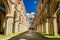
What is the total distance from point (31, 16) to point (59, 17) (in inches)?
2074

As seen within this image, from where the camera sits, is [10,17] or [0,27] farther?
[0,27]

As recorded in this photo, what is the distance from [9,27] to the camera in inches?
632

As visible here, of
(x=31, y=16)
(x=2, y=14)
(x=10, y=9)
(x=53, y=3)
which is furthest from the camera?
(x=31, y=16)

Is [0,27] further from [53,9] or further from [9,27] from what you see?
[53,9]

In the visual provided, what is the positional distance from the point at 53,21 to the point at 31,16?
63265 mm

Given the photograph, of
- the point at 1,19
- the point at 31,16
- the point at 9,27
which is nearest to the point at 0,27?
the point at 1,19

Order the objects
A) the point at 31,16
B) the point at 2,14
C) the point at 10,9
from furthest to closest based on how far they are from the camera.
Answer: the point at 31,16 < the point at 2,14 < the point at 10,9

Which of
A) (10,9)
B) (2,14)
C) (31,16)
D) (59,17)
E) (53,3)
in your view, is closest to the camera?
(53,3)

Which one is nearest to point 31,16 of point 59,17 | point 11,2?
point 59,17

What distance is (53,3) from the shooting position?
1528 centimetres

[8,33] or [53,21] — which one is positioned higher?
[53,21]

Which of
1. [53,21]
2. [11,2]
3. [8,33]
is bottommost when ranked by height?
[8,33]

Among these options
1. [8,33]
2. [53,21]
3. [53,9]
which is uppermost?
[53,9]

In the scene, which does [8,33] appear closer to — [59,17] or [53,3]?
[53,3]
